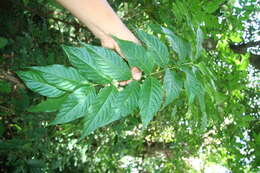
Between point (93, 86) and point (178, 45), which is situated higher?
point (178, 45)

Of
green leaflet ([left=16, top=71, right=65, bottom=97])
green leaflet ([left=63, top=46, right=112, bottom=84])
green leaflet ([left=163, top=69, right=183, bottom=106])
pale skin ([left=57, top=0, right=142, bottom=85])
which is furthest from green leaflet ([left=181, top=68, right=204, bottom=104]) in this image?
green leaflet ([left=16, top=71, right=65, bottom=97])

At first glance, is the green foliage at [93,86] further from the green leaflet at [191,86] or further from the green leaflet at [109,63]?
the green leaflet at [191,86]

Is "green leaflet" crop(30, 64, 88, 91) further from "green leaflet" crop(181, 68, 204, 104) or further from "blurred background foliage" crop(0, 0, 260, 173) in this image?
"blurred background foliage" crop(0, 0, 260, 173)

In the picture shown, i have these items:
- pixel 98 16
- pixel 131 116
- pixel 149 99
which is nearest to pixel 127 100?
pixel 149 99

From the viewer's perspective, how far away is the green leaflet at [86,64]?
0.68m

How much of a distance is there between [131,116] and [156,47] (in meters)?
1.28

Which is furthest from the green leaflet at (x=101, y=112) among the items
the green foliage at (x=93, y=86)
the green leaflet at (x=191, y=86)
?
the green leaflet at (x=191, y=86)

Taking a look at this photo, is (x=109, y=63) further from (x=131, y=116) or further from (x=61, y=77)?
(x=131, y=116)

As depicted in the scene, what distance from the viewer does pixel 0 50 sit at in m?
2.28

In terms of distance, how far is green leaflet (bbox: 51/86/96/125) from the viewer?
2.19 ft

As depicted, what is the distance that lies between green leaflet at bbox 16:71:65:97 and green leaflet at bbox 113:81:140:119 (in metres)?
0.15

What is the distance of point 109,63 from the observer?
2.25ft

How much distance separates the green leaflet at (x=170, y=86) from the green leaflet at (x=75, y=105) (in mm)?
191

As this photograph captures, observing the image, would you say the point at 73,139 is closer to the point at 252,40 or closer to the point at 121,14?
the point at 121,14
